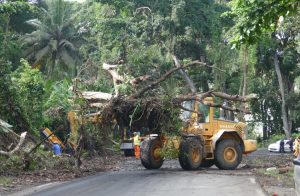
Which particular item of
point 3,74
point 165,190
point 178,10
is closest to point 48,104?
point 3,74

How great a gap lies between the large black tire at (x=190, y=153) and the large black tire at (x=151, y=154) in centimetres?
101

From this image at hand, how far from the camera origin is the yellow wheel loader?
1853 centimetres

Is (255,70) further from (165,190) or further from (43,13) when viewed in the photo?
(165,190)

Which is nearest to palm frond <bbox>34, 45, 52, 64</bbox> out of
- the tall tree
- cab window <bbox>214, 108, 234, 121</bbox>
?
cab window <bbox>214, 108, 234, 121</bbox>

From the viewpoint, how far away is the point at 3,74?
19438 millimetres

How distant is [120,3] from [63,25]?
672 cm

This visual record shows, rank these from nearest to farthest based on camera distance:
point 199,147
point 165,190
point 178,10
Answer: point 165,190 → point 199,147 → point 178,10

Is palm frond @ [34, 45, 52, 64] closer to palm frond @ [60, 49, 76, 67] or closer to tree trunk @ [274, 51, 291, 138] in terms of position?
palm frond @ [60, 49, 76, 67]

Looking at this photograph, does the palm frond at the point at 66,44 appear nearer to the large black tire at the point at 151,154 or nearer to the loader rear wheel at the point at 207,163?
the loader rear wheel at the point at 207,163

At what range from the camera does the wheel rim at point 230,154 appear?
65.0ft

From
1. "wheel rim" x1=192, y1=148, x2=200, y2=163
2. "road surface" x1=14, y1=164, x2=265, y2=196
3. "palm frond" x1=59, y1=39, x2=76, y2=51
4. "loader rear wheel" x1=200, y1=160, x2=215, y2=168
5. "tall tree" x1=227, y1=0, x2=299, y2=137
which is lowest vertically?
"road surface" x1=14, y1=164, x2=265, y2=196

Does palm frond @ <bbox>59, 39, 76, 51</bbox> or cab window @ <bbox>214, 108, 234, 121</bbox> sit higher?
palm frond @ <bbox>59, 39, 76, 51</bbox>

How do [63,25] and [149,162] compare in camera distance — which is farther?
[63,25]

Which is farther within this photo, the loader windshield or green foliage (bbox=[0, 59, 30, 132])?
green foliage (bbox=[0, 59, 30, 132])
